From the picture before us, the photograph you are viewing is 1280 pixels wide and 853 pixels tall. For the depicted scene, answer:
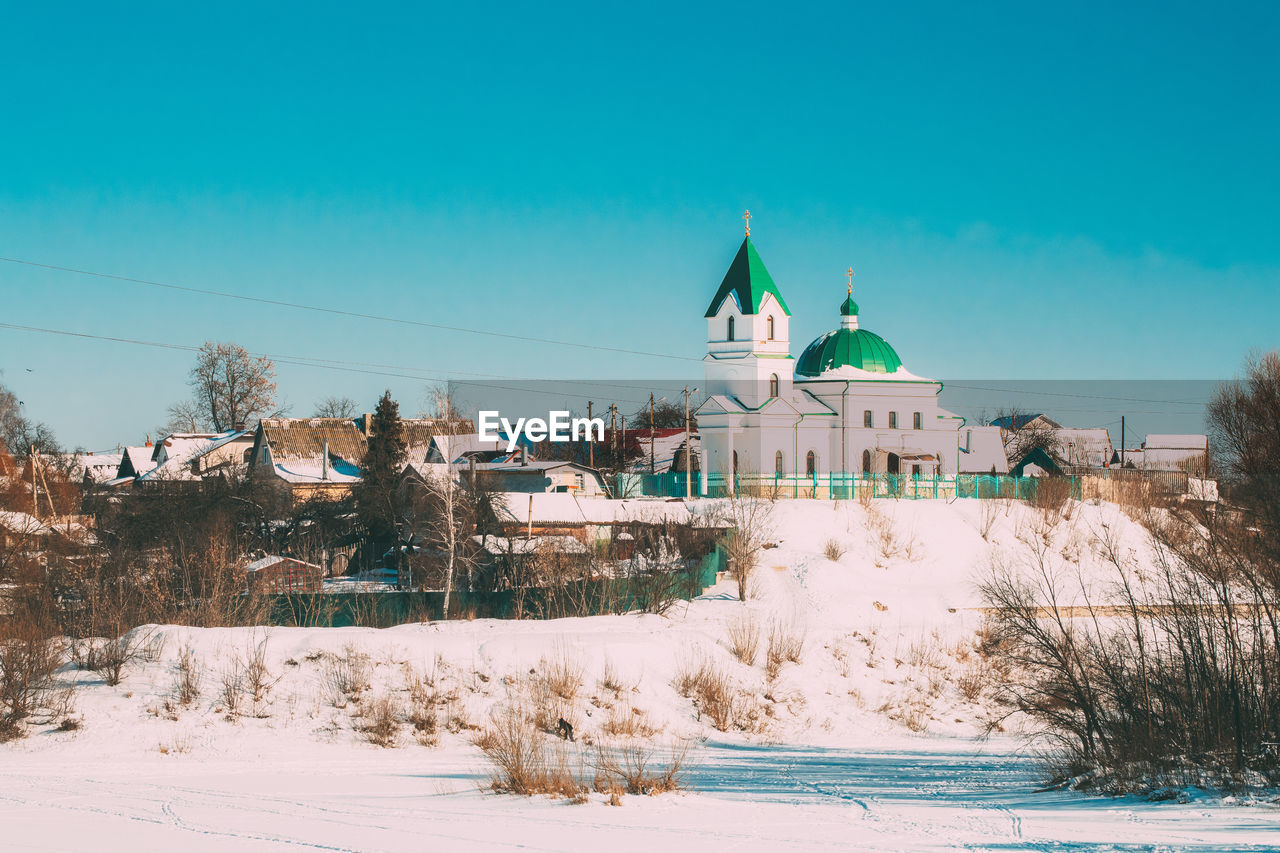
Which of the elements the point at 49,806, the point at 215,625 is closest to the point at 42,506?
the point at 215,625

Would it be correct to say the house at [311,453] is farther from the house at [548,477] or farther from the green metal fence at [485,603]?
the green metal fence at [485,603]

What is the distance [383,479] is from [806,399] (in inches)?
889

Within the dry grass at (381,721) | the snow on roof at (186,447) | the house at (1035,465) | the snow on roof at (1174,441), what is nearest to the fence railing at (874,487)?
the dry grass at (381,721)

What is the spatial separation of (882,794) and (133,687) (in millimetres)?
12698

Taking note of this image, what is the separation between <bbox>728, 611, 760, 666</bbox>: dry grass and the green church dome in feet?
110

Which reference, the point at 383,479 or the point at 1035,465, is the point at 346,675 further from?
the point at 1035,465

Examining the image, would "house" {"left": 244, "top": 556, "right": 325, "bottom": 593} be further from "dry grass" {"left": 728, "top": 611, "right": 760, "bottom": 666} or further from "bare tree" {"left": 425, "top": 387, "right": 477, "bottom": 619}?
"dry grass" {"left": 728, "top": 611, "right": 760, "bottom": 666}

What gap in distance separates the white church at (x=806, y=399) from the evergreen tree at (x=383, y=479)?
1532 cm

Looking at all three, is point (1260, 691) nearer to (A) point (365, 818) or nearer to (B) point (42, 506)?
(A) point (365, 818)

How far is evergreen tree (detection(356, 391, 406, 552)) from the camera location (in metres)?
43.1

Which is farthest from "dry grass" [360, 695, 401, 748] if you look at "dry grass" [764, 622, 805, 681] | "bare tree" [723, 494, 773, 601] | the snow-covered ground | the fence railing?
the fence railing

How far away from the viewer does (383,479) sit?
148 ft

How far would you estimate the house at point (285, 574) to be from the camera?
3122cm

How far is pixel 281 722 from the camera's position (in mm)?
18938
